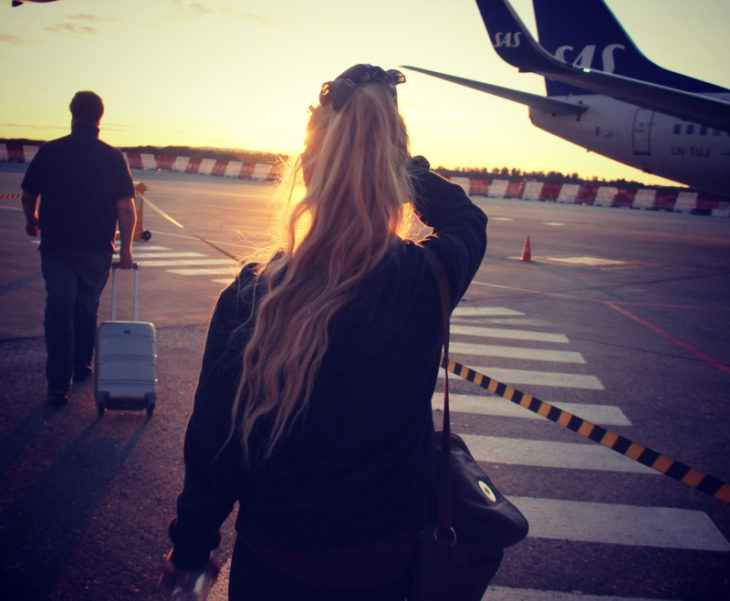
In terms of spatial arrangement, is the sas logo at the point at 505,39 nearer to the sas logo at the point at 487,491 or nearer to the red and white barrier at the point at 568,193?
the sas logo at the point at 487,491

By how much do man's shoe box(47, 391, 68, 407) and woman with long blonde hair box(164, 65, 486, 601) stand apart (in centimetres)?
374

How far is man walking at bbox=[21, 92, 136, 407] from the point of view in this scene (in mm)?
4805

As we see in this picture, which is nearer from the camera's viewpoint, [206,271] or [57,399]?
[57,399]

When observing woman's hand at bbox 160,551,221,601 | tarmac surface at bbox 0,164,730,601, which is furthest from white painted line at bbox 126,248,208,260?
woman's hand at bbox 160,551,221,601

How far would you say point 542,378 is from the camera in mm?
6625

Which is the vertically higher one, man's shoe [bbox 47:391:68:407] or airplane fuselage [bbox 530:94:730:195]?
airplane fuselage [bbox 530:94:730:195]

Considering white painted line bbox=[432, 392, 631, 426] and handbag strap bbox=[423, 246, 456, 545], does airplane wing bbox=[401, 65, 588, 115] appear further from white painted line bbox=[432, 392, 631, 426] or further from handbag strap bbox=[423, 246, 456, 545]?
handbag strap bbox=[423, 246, 456, 545]

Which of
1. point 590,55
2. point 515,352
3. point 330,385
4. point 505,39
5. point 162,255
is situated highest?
point 590,55

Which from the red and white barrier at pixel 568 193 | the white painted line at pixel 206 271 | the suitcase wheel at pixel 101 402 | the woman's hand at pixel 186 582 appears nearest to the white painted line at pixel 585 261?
the white painted line at pixel 206 271

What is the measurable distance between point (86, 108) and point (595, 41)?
60.1 feet

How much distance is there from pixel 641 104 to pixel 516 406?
10810mm

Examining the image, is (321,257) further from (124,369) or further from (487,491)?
(124,369)

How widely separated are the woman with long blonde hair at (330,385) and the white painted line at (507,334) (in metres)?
6.80

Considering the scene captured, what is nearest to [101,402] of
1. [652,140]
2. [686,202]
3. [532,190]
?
[652,140]
